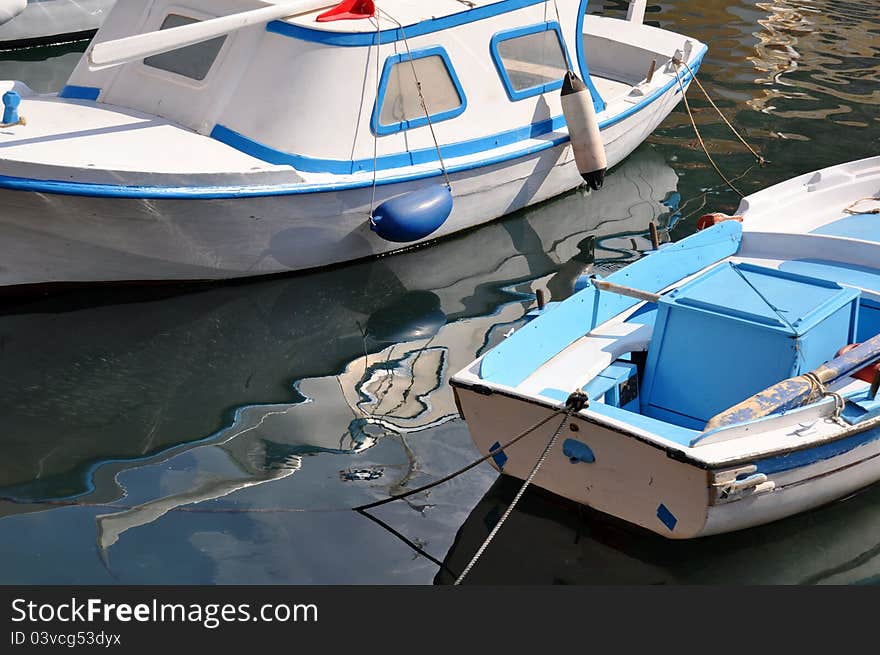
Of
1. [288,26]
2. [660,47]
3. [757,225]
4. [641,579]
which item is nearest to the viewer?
[641,579]

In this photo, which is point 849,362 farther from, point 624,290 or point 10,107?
point 10,107

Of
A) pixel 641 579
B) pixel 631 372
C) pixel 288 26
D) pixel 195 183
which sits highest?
pixel 288 26

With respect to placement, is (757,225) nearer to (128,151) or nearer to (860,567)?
(860,567)

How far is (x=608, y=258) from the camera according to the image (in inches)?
397

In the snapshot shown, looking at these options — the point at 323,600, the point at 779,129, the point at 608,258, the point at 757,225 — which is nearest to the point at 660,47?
the point at 779,129

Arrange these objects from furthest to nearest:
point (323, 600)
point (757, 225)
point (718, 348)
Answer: point (757, 225) < point (718, 348) < point (323, 600)

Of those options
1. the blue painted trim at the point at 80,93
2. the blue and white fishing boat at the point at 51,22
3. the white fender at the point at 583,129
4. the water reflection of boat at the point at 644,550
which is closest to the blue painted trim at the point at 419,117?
the white fender at the point at 583,129

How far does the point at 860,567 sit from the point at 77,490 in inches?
169

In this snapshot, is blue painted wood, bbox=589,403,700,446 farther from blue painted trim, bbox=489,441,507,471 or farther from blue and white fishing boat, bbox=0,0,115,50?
blue and white fishing boat, bbox=0,0,115,50

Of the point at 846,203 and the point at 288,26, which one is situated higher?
the point at 288,26

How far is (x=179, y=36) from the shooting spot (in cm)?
873

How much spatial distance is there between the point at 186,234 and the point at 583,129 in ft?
11.9

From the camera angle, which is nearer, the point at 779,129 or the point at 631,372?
the point at 631,372

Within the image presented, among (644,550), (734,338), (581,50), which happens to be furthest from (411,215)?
(644,550)
